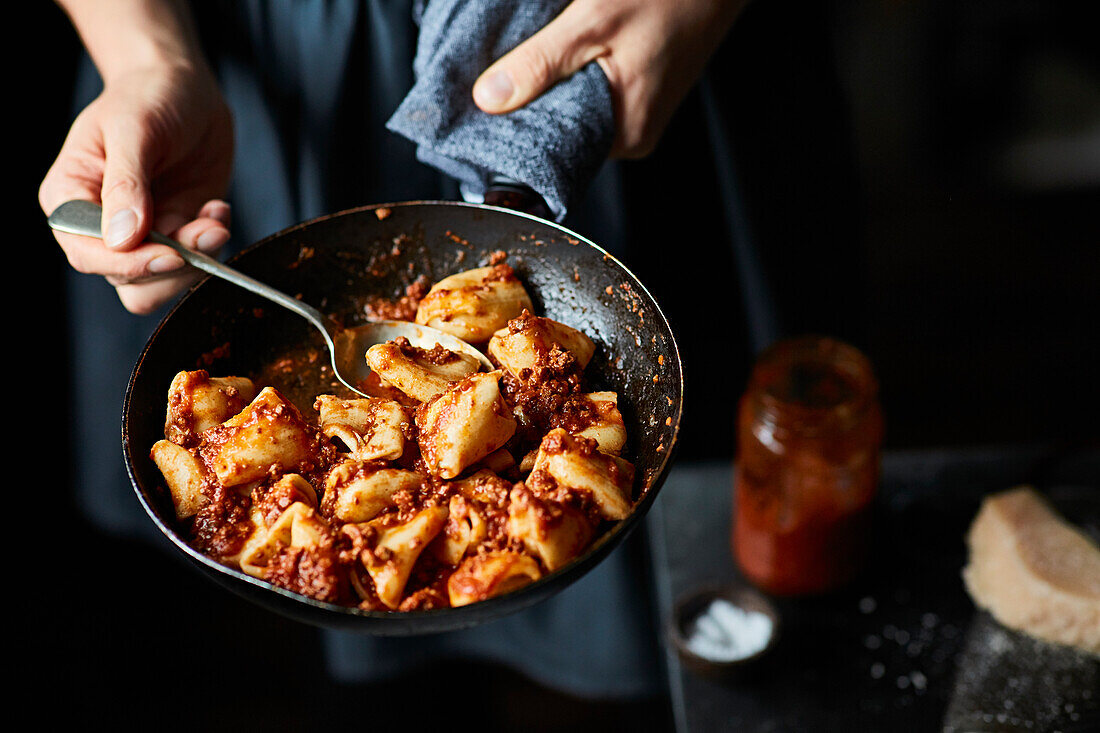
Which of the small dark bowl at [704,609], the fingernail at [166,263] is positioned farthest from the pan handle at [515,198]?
the small dark bowl at [704,609]

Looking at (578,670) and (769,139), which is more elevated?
(769,139)

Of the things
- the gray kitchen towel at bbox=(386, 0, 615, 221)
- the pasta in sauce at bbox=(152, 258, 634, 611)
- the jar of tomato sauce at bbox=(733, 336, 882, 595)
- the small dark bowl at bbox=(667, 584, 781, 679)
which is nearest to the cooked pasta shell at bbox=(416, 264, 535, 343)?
the pasta in sauce at bbox=(152, 258, 634, 611)

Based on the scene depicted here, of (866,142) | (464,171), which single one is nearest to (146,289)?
(464,171)

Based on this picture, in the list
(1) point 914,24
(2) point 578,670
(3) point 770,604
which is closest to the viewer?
(3) point 770,604

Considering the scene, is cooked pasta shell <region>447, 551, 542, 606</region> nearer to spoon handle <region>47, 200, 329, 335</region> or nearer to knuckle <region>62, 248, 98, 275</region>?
spoon handle <region>47, 200, 329, 335</region>

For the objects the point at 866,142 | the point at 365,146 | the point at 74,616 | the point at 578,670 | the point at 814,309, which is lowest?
the point at 578,670

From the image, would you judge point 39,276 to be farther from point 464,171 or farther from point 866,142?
point 866,142

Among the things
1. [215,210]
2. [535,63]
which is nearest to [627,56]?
[535,63]

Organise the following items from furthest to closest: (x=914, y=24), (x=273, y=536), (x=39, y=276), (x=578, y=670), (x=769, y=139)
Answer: (x=914, y=24) < (x=578, y=670) < (x=39, y=276) < (x=769, y=139) < (x=273, y=536)

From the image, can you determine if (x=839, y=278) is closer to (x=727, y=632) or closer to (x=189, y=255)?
(x=727, y=632)
